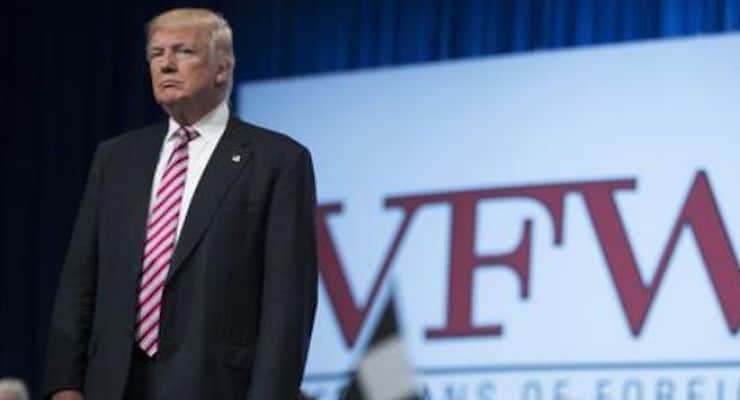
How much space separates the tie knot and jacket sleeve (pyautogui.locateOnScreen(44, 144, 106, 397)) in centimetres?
16

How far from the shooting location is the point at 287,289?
289 cm

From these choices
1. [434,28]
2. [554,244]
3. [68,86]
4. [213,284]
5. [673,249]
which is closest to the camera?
[213,284]

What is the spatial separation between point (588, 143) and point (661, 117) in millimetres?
269

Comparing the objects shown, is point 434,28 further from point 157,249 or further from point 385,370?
point 157,249

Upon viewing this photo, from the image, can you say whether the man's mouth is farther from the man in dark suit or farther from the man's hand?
the man's hand

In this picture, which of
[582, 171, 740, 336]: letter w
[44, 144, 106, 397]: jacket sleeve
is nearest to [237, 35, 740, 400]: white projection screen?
[582, 171, 740, 336]: letter w

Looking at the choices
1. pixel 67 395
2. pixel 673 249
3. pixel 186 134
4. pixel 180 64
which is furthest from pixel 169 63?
pixel 673 249

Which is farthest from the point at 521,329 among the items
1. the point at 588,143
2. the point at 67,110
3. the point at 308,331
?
the point at 308,331

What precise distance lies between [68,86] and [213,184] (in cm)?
470

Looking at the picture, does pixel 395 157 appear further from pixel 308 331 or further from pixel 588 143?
pixel 308 331

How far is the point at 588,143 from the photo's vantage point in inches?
239

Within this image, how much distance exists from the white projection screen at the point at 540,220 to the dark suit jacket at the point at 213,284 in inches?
119

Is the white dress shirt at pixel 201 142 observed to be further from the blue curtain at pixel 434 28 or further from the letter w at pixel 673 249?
the blue curtain at pixel 434 28

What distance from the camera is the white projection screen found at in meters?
5.81
